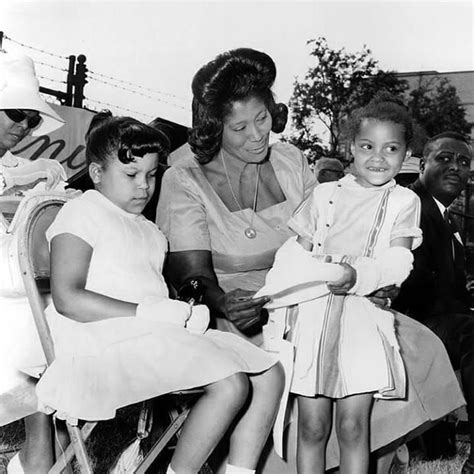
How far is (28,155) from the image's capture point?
8508mm

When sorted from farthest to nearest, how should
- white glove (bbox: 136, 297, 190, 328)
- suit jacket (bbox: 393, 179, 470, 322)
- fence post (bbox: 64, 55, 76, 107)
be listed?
fence post (bbox: 64, 55, 76, 107) < suit jacket (bbox: 393, 179, 470, 322) < white glove (bbox: 136, 297, 190, 328)

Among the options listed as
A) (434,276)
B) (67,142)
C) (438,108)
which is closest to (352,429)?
(434,276)

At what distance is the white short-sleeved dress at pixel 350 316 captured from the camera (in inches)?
99.3

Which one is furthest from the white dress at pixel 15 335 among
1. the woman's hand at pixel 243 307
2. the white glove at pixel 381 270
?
the white glove at pixel 381 270

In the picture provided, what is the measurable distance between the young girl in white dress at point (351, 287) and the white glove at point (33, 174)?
96 centimetres

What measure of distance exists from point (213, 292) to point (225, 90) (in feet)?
2.84

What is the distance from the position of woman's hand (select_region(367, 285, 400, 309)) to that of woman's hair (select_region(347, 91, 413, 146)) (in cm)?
57

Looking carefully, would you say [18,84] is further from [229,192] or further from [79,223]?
[229,192]

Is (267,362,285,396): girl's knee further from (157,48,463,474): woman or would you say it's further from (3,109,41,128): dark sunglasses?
(3,109,41,128): dark sunglasses

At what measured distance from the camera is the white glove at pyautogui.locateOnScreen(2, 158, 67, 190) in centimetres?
282

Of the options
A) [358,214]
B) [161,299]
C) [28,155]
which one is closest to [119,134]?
[161,299]

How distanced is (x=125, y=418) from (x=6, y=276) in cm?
227

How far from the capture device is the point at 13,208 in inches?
105

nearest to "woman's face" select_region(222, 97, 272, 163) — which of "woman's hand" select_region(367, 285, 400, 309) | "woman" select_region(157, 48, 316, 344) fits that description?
"woman" select_region(157, 48, 316, 344)
